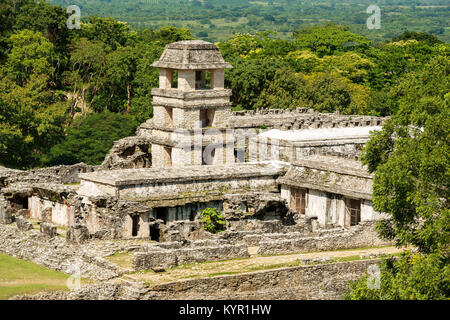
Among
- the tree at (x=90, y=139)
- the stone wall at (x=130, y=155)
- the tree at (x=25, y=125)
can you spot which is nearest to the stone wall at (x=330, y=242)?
the stone wall at (x=130, y=155)

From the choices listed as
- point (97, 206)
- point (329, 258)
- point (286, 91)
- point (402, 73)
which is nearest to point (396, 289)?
point (329, 258)


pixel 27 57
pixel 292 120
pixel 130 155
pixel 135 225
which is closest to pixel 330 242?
pixel 135 225

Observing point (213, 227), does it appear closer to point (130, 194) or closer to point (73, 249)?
point (130, 194)

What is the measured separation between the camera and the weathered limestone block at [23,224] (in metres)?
45.8

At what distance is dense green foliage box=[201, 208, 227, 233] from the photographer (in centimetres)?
4725

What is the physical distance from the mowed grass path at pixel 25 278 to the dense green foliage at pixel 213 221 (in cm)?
889

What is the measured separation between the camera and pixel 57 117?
68938mm

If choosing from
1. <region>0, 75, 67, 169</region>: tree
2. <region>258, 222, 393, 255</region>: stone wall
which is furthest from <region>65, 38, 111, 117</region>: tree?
<region>258, 222, 393, 255</region>: stone wall

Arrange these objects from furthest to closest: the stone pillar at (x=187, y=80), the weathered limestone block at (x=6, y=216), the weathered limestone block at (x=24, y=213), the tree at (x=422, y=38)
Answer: the tree at (x=422, y=38) < the stone pillar at (x=187, y=80) < the weathered limestone block at (x=24, y=213) < the weathered limestone block at (x=6, y=216)

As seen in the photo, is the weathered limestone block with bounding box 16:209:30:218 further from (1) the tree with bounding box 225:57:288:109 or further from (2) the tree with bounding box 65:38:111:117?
(2) the tree with bounding box 65:38:111:117

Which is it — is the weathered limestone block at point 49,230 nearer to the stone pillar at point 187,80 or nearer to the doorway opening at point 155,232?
the doorway opening at point 155,232

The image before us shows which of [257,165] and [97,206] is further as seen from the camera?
[257,165]

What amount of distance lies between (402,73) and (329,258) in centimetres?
6910

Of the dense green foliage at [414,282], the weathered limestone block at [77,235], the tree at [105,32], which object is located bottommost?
the weathered limestone block at [77,235]
